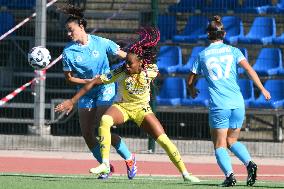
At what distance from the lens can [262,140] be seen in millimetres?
20125

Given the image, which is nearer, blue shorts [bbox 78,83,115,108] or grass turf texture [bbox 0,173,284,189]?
grass turf texture [bbox 0,173,284,189]

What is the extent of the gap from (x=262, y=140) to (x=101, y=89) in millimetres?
6994

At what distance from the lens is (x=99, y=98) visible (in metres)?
13.8

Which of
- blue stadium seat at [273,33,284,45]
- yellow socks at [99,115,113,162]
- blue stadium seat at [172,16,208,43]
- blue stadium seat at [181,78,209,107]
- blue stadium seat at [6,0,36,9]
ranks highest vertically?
blue stadium seat at [6,0,36,9]

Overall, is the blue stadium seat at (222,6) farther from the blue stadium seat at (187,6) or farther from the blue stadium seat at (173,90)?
the blue stadium seat at (173,90)

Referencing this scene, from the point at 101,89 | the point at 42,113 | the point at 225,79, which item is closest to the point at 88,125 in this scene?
the point at 101,89

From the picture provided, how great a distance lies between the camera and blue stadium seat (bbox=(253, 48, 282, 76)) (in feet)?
67.2

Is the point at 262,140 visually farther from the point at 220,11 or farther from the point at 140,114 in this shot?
the point at 140,114

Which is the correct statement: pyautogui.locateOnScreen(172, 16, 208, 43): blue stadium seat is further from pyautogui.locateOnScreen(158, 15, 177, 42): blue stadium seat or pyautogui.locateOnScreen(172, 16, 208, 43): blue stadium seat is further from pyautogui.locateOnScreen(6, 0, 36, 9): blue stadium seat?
pyautogui.locateOnScreen(6, 0, 36, 9): blue stadium seat

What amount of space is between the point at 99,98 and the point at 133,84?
0.88 metres

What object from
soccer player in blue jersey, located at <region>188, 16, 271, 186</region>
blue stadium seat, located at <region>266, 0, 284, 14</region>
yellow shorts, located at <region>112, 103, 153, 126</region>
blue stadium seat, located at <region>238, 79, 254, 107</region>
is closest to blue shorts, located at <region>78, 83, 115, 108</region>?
yellow shorts, located at <region>112, 103, 153, 126</region>

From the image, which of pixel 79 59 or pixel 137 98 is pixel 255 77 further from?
pixel 79 59

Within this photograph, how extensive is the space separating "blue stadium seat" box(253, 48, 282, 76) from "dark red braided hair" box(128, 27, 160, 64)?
7.42m

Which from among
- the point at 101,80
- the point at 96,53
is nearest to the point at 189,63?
the point at 96,53
